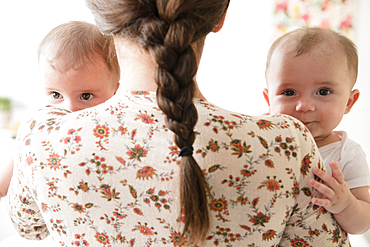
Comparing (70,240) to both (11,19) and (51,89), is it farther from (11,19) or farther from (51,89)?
(11,19)

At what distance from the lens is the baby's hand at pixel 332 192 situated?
2.21ft

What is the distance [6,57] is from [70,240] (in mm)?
2946

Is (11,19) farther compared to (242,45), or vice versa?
(242,45)

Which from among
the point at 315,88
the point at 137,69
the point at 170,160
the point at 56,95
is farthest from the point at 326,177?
the point at 56,95

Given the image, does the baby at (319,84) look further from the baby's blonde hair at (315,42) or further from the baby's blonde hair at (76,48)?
the baby's blonde hair at (76,48)

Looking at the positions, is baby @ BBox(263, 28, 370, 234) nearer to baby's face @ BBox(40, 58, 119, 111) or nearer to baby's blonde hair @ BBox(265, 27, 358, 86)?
baby's blonde hair @ BBox(265, 27, 358, 86)

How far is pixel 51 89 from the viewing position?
1308mm

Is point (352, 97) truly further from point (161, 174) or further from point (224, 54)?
point (224, 54)

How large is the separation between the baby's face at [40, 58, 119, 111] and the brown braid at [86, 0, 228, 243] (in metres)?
0.69

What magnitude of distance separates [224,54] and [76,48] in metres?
2.46

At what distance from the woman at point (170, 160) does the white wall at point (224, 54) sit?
284 centimetres

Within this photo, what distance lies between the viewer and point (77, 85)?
4.20 feet

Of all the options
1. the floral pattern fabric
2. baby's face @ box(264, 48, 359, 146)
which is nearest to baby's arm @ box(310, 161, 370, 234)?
baby's face @ box(264, 48, 359, 146)

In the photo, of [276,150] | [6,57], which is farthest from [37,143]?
[6,57]
